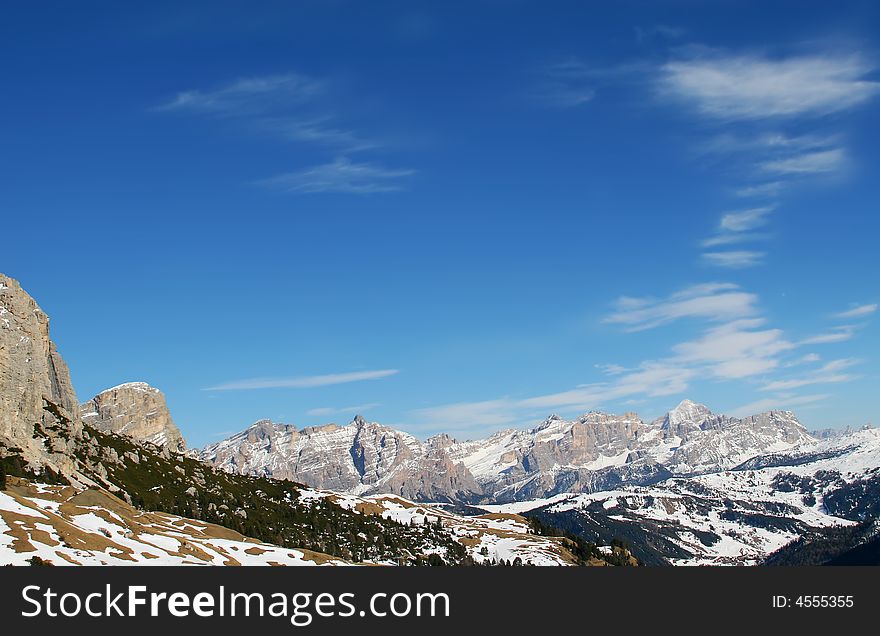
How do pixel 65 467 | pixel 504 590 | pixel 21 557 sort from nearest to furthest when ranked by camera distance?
pixel 504 590, pixel 21 557, pixel 65 467

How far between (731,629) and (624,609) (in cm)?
782

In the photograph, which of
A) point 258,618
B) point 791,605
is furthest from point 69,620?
point 791,605

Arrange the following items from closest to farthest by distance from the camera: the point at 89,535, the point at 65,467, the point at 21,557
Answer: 1. the point at 21,557
2. the point at 89,535
3. the point at 65,467

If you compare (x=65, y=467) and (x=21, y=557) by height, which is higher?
(x=65, y=467)

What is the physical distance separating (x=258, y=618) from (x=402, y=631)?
10483mm


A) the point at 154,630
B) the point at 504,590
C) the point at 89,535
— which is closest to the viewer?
the point at 154,630

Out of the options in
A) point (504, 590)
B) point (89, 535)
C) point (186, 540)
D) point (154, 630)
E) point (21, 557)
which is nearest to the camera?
point (154, 630)

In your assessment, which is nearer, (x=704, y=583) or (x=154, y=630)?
(x=154, y=630)

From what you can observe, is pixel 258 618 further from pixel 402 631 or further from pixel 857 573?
pixel 857 573

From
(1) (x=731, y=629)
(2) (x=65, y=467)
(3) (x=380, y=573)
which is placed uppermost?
(2) (x=65, y=467)

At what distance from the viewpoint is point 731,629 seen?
187 feet

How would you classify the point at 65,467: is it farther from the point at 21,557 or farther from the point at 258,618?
the point at 258,618

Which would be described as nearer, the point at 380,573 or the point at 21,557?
the point at 380,573

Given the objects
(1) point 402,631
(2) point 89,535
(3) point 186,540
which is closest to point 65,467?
(3) point 186,540
